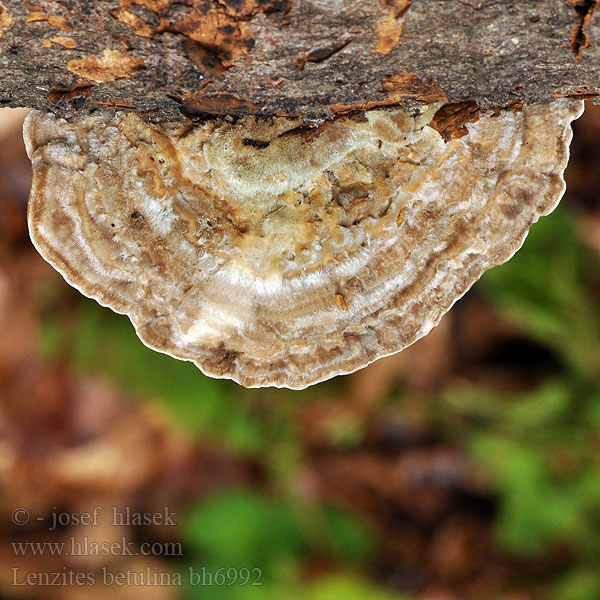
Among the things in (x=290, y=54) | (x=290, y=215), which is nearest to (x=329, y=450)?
(x=290, y=215)

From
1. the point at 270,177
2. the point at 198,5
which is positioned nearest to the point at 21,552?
the point at 270,177

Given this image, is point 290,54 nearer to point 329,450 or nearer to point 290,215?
point 290,215

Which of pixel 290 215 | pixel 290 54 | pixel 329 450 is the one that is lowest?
pixel 329 450

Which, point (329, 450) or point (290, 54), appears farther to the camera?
point (329, 450)

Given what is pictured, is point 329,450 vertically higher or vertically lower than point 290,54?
lower

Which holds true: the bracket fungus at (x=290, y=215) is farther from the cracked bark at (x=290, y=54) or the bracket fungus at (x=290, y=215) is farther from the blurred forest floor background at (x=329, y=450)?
the blurred forest floor background at (x=329, y=450)

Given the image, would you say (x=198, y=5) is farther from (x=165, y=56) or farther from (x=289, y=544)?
(x=289, y=544)

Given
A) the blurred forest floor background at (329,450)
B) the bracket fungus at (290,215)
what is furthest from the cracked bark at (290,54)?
the blurred forest floor background at (329,450)
